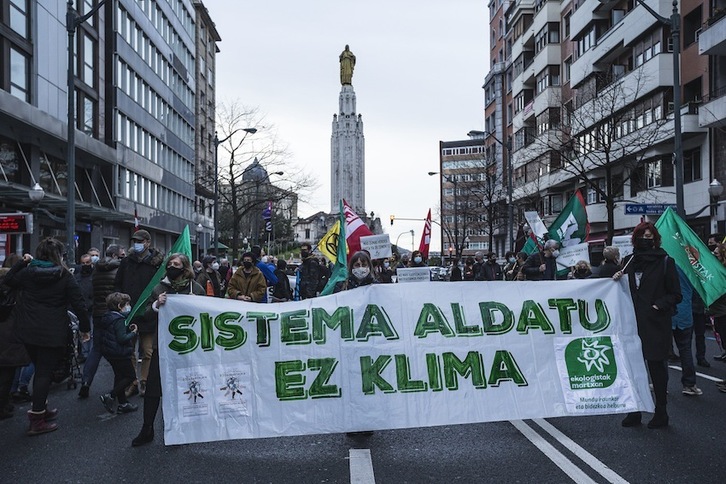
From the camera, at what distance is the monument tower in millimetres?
152000

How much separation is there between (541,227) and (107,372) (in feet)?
32.4

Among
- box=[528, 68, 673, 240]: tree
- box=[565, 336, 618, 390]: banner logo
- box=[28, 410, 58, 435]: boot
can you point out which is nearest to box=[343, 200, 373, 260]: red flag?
box=[565, 336, 618, 390]: banner logo

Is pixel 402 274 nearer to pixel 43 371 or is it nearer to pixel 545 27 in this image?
pixel 43 371

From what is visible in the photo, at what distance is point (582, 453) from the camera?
Answer: 6.21m

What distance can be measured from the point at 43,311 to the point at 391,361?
3.48 metres

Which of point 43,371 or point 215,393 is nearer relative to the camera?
point 215,393

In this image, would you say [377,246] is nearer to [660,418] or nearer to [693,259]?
[693,259]

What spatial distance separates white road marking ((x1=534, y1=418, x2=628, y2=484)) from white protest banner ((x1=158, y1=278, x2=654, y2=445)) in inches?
10.3

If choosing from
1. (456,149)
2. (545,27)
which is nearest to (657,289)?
(545,27)

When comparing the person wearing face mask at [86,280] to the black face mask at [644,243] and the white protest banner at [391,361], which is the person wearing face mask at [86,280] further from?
the black face mask at [644,243]

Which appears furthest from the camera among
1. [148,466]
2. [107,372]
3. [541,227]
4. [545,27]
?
[545,27]

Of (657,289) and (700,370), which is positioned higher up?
(657,289)

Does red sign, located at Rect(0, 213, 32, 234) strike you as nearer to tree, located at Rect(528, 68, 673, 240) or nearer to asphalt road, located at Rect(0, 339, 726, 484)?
asphalt road, located at Rect(0, 339, 726, 484)

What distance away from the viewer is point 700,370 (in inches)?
430
